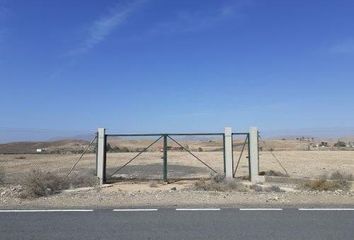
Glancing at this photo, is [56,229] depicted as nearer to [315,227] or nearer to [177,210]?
[177,210]

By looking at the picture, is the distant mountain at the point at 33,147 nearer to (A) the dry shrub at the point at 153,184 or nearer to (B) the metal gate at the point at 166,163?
(B) the metal gate at the point at 166,163

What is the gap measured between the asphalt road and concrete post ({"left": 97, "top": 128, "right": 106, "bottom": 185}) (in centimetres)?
851

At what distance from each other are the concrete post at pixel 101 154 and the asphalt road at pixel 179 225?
8506 millimetres

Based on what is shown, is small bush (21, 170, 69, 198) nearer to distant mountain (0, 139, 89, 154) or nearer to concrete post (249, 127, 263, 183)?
concrete post (249, 127, 263, 183)

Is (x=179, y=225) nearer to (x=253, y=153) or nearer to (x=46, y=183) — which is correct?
(x=46, y=183)

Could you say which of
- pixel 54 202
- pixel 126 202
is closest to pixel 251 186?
pixel 126 202

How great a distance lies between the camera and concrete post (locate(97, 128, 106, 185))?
21.2m

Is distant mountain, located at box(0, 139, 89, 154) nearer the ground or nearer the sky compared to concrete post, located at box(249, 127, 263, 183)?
nearer the sky

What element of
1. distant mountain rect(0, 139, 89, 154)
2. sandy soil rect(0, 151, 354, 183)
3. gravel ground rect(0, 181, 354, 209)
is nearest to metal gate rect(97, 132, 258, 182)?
sandy soil rect(0, 151, 354, 183)

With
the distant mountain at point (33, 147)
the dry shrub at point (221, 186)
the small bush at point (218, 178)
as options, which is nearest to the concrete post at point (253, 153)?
the small bush at point (218, 178)

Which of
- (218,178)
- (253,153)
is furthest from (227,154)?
(218,178)

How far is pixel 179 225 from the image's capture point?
10578 millimetres

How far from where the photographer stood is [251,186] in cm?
1942

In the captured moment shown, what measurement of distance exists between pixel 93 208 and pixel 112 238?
4.00 meters
